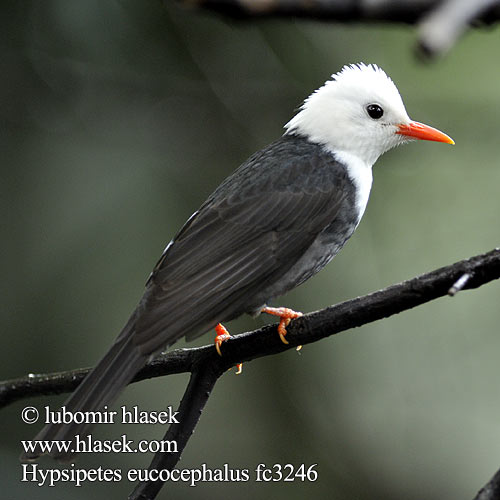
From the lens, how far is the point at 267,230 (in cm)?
327

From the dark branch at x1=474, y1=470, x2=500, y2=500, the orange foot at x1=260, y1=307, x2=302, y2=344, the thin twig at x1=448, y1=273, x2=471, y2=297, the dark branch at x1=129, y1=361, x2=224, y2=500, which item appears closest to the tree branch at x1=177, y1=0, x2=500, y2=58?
the thin twig at x1=448, y1=273, x2=471, y2=297

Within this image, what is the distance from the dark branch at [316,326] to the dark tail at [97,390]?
11cm

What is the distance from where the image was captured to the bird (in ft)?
8.80

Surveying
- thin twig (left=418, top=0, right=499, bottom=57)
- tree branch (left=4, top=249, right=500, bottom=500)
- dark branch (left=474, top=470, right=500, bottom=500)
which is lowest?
dark branch (left=474, top=470, right=500, bottom=500)

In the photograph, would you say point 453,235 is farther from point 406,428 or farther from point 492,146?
point 406,428

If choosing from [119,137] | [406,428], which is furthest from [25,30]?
[406,428]

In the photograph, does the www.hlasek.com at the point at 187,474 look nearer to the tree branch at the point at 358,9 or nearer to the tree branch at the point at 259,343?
the tree branch at the point at 259,343

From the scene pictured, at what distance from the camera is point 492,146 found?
536 centimetres

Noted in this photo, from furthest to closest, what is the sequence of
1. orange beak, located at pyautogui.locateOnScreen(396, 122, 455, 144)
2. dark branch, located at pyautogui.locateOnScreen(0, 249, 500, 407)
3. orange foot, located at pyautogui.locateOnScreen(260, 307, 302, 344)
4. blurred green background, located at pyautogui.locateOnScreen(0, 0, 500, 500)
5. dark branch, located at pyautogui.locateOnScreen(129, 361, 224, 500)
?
blurred green background, located at pyautogui.locateOnScreen(0, 0, 500, 500) → orange beak, located at pyautogui.locateOnScreen(396, 122, 455, 144) → orange foot, located at pyautogui.locateOnScreen(260, 307, 302, 344) → dark branch, located at pyautogui.locateOnScreen(129, 361, 224, 500) → dark branch, located at pyautogui.locateOnScreen(0, 249, 500, 407)

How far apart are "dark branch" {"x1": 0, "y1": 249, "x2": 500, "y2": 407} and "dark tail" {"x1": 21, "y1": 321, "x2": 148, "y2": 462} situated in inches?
4.2

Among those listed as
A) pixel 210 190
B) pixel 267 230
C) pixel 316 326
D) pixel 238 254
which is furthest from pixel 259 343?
pixel 210 190

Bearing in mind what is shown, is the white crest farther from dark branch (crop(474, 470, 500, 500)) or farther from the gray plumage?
dark branch (crop(474, 470, 500, 500))

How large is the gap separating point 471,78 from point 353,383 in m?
2.26

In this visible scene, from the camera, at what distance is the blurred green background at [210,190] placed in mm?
4801
